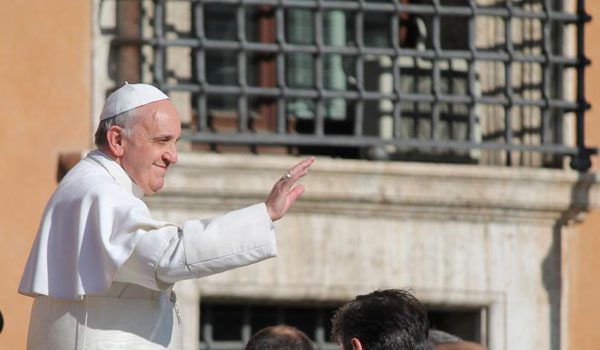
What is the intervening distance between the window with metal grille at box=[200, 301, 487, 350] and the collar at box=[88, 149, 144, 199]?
161 inches

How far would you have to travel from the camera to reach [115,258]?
498cm

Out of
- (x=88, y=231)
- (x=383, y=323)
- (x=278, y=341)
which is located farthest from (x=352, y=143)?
(x=383, y=323)

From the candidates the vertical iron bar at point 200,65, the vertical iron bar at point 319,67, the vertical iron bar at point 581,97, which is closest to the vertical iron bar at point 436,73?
the vertical iron bar at point 319,67

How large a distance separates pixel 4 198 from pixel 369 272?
1963 mm

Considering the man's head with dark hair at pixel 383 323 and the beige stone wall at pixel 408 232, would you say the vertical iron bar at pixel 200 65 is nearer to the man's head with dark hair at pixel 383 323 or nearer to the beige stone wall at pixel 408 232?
the beige stone wall at pixel 408 232

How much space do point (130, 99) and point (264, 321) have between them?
172 inches

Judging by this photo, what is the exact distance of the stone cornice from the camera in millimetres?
9047

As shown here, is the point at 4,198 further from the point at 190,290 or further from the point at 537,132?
the point at 537,132

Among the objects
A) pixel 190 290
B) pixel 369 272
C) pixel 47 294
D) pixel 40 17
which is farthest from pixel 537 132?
pixel 47 294

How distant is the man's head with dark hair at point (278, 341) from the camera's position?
20.6 feet

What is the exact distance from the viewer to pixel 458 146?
9469mm

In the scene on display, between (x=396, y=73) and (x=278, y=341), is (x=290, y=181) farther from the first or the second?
(x=396, y=73)

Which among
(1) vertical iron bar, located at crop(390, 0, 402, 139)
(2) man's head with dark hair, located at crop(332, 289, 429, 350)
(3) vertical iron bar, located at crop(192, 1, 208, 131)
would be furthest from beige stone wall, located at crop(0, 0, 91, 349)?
(2) man's head with dark hair, located at crop(332, 289, 429, 350)

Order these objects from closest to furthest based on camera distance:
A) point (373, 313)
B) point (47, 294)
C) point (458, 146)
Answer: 1. point (373, 313)
2. point (47, 294)
3. point (458, 146)
